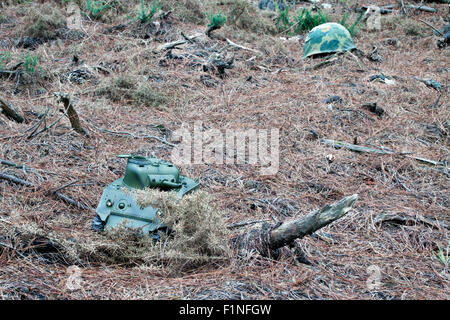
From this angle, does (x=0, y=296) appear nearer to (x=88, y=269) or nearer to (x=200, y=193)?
(x=88, y=269)

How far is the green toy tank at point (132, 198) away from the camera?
2.18 meters

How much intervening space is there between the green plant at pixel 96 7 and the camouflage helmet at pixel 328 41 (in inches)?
132

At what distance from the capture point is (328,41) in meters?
6.36

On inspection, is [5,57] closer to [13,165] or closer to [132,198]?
[13,165]

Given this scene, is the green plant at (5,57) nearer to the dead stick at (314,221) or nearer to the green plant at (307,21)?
the dead stick at (314,221)

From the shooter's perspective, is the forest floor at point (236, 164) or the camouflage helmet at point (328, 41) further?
the camouflage helmet at point (328, 41)

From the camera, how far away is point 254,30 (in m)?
7.48

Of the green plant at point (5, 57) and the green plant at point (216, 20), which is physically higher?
the green plant at point (5, 57)

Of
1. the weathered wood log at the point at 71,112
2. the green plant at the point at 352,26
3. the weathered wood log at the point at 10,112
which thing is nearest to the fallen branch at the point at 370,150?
the weathered wood log at the point at 71,112

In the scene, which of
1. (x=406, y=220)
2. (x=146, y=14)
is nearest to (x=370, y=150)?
(x=406, y=220)

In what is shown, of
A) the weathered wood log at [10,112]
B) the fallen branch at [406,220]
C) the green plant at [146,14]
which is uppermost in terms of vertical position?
the weathered wood log at [10,112]

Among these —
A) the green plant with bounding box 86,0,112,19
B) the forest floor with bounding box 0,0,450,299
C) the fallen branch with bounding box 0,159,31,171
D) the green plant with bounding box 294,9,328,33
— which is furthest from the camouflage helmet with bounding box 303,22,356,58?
the fallen branch with bounding box 0,159,31,171

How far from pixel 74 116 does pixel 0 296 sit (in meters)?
2.06
